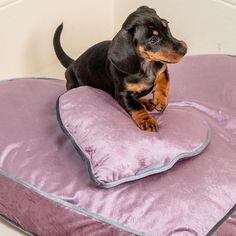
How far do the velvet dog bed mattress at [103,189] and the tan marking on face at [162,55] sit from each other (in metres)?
0.23

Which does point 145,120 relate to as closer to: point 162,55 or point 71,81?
point 162,55

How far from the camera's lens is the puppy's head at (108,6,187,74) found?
3.67 ft

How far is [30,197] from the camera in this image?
112 centimetres

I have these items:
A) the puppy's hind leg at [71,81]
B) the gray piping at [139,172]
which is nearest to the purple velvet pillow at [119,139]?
the gray piping at [139,172]

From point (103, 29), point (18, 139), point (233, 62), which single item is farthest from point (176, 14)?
point (18, 139)

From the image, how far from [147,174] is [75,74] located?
1.62 ft

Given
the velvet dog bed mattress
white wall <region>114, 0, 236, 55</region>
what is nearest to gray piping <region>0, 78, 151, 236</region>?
the velvet dog bed mattress

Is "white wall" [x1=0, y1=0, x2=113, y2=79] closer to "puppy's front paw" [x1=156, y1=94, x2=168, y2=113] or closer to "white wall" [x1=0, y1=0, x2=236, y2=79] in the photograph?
"white wall" [x1=0, y1=0, x2=236, y2=79]

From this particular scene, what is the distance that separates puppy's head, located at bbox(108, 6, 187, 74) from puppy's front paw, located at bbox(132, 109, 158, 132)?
0.11 metres

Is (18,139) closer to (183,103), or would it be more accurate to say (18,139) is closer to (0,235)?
(0,235)

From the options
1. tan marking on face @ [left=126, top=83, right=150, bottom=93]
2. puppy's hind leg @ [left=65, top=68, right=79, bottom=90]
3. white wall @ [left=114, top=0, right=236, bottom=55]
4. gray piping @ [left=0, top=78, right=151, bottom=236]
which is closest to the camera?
gray piping @ [left=0, top=78, right=151, bottom=236]

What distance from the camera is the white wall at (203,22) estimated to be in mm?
1740

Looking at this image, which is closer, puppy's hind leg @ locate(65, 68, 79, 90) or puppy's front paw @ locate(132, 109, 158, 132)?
puppy's front paw @ locate(132, 109, 158, 132)

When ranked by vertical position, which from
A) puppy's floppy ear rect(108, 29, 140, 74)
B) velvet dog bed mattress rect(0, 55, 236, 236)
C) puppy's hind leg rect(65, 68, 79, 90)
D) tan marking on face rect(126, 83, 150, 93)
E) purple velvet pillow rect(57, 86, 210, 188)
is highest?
puppy's floppy ear rect(108, 29, 140, 74)
